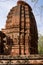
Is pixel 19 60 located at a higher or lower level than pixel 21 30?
lower

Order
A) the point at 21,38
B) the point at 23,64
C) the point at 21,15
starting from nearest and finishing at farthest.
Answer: the point at 23,64 < the point at 21,38 < the point at 21,15

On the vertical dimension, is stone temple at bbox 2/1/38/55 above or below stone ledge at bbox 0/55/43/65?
above

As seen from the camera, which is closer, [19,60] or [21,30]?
[19,60]

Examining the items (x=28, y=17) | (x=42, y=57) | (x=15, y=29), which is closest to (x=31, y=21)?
(x=28, y=17)

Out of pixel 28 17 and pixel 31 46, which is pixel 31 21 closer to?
pixel 28 17

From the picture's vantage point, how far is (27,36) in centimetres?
1452

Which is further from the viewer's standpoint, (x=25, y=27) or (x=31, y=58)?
(x=25, y=27)

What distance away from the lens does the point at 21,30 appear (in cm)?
1494

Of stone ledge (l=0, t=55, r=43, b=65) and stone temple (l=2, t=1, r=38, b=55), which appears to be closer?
stone ledge (l=0, t=55, r=43, b=65)

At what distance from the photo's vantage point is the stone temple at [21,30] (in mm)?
14266

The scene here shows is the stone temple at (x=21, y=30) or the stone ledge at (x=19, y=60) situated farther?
the stone temple at (x=21, y=30)

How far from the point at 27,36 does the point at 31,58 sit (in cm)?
803

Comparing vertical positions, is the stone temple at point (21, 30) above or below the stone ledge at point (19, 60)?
above

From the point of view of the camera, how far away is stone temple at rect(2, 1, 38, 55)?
46.8ft
